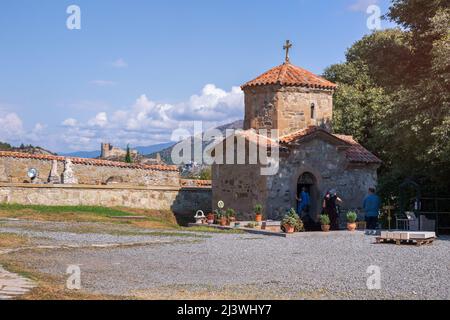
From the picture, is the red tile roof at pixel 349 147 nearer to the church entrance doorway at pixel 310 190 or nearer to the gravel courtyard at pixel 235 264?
the church entrance doorway at pixel 310 190

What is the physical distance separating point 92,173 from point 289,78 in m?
17.1

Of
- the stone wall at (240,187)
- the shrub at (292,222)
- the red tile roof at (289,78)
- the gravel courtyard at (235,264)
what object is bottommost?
the gravel courtyard at (235,264)

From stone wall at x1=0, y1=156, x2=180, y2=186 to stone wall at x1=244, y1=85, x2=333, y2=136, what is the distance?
12.5 m

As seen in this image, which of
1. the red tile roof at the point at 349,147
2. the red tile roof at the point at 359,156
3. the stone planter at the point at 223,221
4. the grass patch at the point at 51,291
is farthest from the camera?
the red tile roof at the point at 359,156

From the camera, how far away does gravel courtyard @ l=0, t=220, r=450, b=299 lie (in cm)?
963

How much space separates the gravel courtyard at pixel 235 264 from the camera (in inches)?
379

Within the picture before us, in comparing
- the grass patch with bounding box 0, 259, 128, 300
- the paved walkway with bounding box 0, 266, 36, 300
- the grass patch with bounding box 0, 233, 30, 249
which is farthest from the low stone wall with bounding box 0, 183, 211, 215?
the paved walkway with bounding box 0, 266, 36, 300

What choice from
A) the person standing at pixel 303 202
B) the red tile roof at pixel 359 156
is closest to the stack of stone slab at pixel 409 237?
the person standing at pixel 303 202

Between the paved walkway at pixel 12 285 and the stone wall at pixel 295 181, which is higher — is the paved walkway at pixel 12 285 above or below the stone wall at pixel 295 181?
below

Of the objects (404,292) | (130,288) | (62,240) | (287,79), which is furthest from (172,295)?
(287,79)

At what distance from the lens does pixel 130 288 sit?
9.65m

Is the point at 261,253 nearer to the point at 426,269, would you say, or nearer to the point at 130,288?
the point at 426,269

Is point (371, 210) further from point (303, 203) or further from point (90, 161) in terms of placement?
point (90, 161)

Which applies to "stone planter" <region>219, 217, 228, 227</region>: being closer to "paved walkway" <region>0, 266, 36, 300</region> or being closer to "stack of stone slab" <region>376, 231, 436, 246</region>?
"stack of stone slab" <region>376, 231, 436, 246</region>
